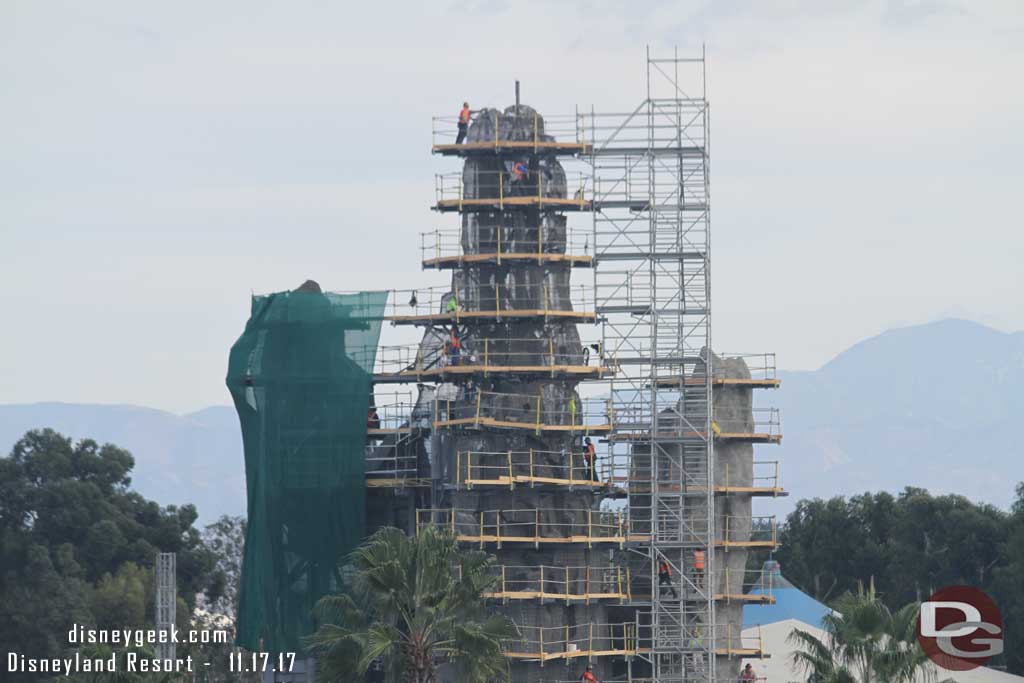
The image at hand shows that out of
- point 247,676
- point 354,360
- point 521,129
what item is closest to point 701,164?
point 521,129

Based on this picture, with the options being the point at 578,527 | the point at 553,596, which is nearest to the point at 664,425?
the point at 578,527

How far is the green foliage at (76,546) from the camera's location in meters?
106

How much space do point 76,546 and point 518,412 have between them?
33.3m

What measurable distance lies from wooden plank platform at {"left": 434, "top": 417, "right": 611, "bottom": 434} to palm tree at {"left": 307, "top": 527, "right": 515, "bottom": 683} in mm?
14020

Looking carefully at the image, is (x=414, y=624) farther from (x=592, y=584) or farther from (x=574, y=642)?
(x=592, y=584)

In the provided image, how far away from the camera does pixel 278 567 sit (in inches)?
3398

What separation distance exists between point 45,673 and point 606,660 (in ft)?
94.0

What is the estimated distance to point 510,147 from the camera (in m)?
89.1

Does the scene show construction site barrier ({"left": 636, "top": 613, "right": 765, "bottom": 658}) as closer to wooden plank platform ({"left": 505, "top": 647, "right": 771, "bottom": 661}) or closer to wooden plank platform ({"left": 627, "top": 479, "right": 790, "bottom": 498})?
wooden plank platform ({"left": 505, "top": 647, "right": 771, "bottom": 661})

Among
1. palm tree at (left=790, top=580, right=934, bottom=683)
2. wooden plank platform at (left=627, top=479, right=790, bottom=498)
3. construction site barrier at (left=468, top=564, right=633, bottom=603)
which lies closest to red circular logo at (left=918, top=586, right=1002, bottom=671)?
palm tree at (left=790, top=580, right=934, bottom=683)

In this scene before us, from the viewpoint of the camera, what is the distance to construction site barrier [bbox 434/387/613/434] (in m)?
86.4

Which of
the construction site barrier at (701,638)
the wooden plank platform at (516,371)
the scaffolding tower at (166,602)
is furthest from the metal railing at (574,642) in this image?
the scaffolding tower at (166,602)

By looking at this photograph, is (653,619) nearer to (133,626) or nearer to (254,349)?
(254,349)

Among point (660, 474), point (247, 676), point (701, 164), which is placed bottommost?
point (247, 676)
